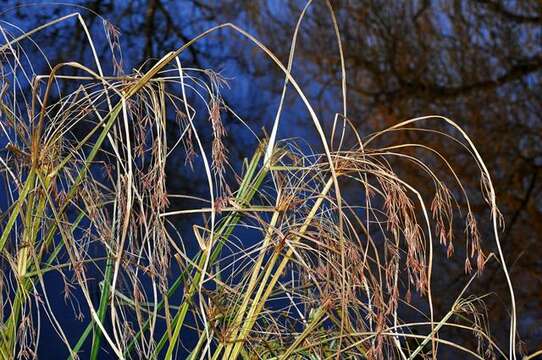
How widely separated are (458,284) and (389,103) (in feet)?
4.24

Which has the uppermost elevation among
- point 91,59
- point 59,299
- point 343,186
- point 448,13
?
point 448,13

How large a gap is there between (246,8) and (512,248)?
5.58 feet

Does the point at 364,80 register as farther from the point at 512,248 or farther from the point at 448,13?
the point at 512,248

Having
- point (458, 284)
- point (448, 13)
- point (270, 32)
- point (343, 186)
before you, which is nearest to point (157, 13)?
point (270, 32)

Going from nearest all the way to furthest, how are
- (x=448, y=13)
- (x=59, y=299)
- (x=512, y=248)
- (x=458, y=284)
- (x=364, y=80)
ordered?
(x=59, y=299), (x=458, y=284), (x=512, y=248), (x=364, y=80), (x=448, y=13)

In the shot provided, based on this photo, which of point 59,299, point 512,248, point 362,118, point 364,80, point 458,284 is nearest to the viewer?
point 59,299

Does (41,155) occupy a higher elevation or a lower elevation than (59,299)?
higher

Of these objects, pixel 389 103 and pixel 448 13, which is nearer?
pixel 389 103

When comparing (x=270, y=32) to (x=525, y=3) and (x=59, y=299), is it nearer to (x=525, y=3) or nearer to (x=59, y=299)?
(x=525, y=3)

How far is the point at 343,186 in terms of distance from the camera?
261cm

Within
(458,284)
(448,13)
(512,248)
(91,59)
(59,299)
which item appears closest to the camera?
(59,299)

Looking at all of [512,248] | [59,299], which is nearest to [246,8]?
[512,248]

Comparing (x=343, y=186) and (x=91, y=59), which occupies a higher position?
(x=91, y=59)

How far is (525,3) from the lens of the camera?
4.31m
